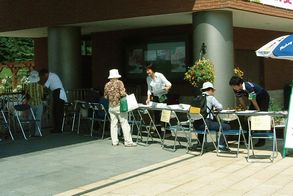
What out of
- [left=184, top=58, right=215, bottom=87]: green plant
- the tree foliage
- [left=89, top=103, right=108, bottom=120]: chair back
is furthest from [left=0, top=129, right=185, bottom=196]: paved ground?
the tree foliage

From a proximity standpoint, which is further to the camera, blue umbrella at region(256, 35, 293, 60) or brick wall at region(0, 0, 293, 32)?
brick wall at region(0, 0, 293, 32)

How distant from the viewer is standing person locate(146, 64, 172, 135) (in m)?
11.9

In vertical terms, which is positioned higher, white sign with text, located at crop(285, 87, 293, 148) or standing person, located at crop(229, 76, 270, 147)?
standing person, located at crop(229, 76, 270, 147)

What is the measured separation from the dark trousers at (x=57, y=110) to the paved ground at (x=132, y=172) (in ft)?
7.69

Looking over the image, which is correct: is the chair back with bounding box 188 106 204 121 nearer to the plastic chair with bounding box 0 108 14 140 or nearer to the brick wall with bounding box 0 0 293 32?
the brick wall with bounding box 0 0 293 32

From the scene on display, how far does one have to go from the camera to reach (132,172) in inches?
326

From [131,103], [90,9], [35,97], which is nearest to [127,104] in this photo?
[131,103]

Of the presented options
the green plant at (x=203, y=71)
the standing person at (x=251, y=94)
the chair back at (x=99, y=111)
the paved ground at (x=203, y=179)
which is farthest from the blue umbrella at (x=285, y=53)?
the chair back at (x=99, y=111)

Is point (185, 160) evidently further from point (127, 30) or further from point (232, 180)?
point (127, 30)

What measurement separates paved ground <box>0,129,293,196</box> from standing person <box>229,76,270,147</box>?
120cm

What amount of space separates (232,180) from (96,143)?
15.7 ft

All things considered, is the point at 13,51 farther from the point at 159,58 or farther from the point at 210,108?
the point at 210,108

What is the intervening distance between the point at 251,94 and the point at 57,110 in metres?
5.55

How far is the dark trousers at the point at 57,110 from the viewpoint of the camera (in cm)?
1327
